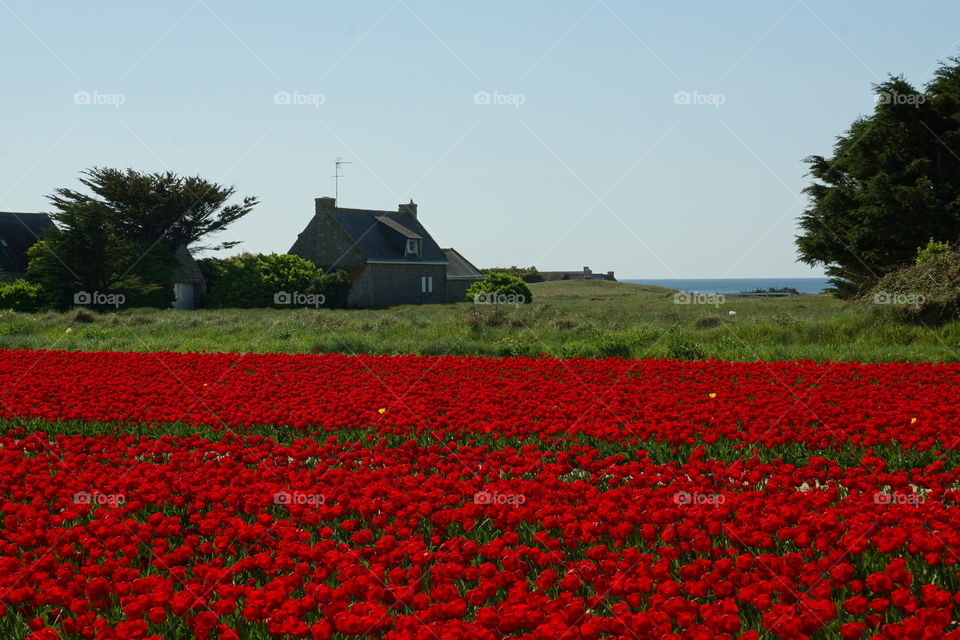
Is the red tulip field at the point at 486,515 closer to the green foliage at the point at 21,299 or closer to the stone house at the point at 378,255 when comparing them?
the green foliage at the point at 21,299

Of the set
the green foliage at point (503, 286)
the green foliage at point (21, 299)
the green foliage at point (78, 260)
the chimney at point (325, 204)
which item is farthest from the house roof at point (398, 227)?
the green foliage at point (21, 299)

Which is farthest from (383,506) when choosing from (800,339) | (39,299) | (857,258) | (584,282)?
(584,282)

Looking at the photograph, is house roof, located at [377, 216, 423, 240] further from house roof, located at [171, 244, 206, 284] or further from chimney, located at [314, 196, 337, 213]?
house roof, located at [171, 244, 206, 284]

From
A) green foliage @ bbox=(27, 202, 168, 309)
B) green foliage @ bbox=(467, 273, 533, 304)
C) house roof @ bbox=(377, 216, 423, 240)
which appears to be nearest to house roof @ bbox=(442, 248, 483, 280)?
green foliage @ bbox=(467, 273, 533, 304)

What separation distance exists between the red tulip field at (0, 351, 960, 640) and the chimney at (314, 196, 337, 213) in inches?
1560

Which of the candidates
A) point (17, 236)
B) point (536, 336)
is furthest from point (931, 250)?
point (17, 236)

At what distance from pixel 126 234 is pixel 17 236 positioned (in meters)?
8.77

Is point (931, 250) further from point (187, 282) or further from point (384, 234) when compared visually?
point (187, 282)

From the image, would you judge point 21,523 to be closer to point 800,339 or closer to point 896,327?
point 800,339

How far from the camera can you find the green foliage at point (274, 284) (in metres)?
45.7

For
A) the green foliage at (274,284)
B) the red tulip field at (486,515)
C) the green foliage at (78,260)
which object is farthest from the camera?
the green foliage at (274,284)

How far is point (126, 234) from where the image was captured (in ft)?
152

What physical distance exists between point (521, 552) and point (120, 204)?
4775 cm

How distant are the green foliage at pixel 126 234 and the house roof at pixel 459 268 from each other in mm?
14360
